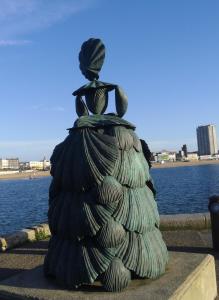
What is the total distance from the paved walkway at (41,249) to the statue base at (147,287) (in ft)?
7.20

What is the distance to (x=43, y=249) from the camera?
415 inches

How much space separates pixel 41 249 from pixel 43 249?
53mm

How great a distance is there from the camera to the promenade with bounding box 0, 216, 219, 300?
8.99 metres

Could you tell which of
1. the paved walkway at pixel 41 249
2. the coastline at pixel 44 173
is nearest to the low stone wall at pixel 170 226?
the paved walkway at pixel 41 249

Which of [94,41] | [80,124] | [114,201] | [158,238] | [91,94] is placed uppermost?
[94,41]

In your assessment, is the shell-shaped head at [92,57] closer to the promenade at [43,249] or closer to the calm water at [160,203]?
the promenade at [43,249]

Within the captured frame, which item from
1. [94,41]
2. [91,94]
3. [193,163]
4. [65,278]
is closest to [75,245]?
[65,278]

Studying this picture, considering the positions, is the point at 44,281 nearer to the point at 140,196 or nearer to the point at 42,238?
the point at 140,196

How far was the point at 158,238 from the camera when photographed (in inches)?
230

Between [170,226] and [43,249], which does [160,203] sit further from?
[43,249]

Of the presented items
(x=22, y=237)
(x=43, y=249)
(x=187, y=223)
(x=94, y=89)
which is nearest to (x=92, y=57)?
(x=94, y=89)

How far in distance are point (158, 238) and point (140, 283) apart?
2.35ft

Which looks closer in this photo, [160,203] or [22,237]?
[22,237]

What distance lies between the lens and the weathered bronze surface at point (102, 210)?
524 cm
